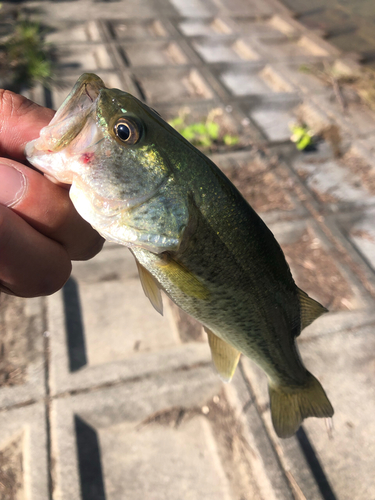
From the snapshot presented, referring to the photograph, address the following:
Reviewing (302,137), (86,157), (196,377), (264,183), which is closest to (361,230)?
(264,183)

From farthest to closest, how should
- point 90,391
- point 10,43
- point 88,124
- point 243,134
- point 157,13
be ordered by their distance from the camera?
point 157,13, point 10,43, point 243,134, point 90,391, point 88,124

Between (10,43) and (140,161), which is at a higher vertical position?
(140,161)

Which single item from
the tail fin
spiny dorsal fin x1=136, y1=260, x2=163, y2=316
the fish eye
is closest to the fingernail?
the fish eye

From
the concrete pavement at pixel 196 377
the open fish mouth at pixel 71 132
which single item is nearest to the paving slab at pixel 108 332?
the concrete pavement at pixel 196 377

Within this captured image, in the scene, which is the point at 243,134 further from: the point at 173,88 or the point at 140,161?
the point at 140,161

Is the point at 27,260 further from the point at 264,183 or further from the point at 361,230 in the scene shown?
the point at 361,230

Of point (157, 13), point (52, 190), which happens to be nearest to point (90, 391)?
point (52, 190)

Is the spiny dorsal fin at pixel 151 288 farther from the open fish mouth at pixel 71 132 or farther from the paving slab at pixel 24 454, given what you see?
the paving slab at pixel 24 454

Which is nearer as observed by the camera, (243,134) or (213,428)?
(213,428)

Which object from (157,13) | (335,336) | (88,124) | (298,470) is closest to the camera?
(88,124)
